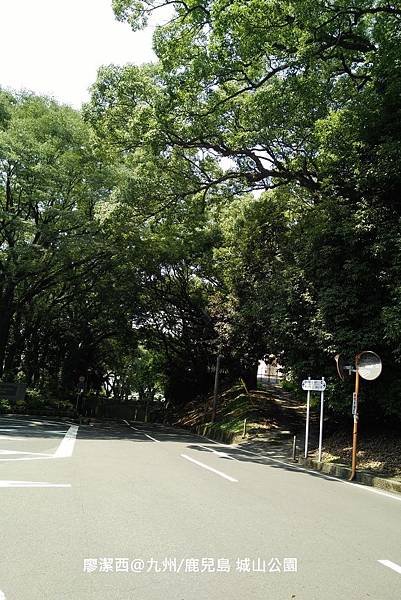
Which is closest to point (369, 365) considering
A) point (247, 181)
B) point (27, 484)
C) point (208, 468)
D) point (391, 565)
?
point (208, 468)

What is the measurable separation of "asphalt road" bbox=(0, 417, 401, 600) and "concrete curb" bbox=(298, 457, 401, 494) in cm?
83

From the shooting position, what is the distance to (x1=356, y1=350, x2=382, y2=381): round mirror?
36.1 feet

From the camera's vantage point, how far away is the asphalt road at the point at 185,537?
3.86m

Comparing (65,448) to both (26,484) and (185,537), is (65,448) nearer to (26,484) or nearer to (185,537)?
(26,484)

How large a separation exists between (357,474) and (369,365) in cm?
259

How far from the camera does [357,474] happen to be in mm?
11320

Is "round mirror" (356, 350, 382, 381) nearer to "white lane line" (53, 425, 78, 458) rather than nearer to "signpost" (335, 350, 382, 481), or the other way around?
"signpost" (335, 350, 382, 481)

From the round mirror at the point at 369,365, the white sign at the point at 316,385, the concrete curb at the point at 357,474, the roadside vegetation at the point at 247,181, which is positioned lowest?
the concrete curb at the point at 357,474

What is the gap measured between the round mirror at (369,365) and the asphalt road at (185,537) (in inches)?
104

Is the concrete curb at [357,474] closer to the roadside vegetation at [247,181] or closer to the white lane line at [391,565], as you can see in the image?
the roadside vegetation at [247,181]

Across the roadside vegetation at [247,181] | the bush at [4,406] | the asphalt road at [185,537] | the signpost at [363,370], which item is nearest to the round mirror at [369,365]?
the signpost at [363,370]

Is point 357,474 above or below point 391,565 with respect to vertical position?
above

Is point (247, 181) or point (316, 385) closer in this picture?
point (316, 385)

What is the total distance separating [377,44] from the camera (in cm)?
Answer: 1312
